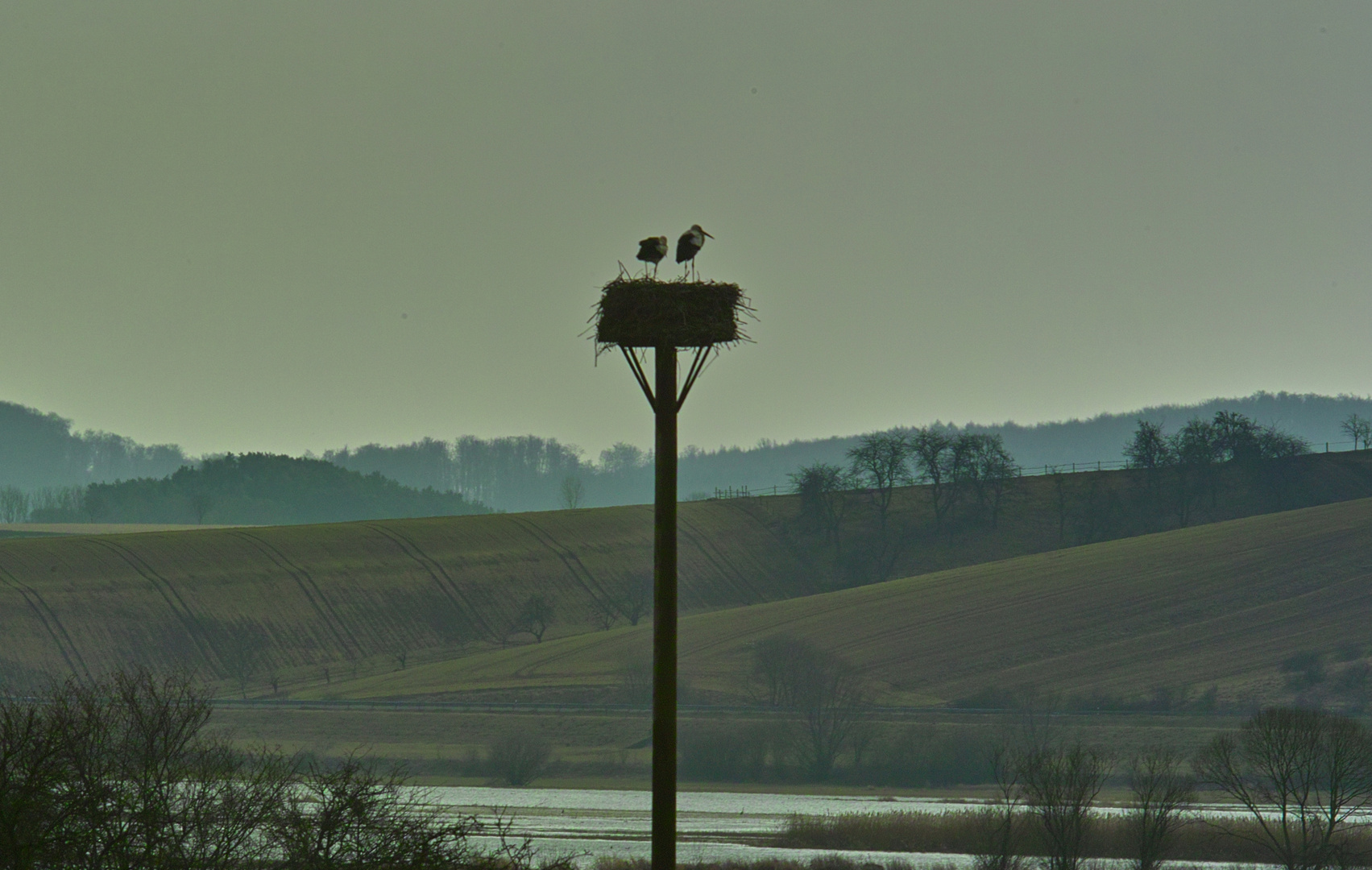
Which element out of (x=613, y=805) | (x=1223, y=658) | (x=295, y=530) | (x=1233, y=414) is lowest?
(x=613, y=805)

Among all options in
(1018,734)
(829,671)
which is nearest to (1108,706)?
(1018,734)

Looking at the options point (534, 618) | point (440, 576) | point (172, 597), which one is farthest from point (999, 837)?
point (440, 576)

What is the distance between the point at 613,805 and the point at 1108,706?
23.2 m

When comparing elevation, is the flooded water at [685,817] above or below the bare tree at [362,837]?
below

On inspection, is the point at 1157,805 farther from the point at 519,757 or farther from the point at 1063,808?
the point at 519,757

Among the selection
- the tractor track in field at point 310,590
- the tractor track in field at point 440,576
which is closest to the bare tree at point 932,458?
the tractor track in field at point 440,576

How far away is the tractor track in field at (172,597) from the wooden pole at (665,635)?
66639 mm

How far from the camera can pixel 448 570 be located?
3831 inches

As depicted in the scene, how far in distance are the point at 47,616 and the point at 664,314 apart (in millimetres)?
71520

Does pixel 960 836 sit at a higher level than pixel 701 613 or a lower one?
lower

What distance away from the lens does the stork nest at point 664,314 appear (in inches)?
619

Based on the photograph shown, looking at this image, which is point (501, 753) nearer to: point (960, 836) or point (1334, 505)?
point (960, 836)

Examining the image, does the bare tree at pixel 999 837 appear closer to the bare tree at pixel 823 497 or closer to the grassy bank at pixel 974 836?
the grassy bank at pixel 974 836

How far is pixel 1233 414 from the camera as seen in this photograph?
115500 millimetres
